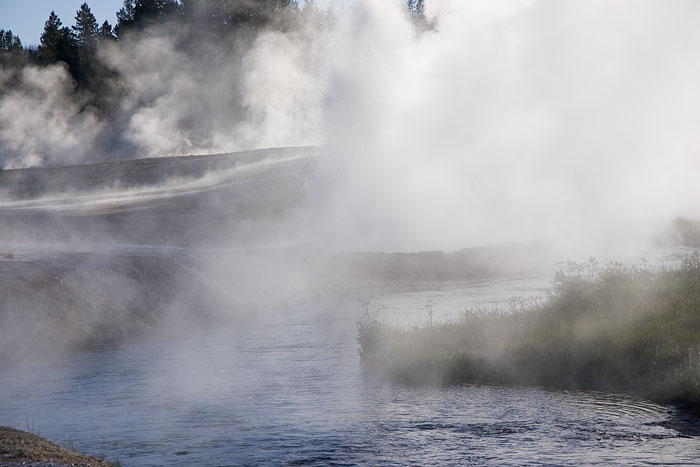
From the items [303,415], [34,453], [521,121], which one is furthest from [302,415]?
[521,121]

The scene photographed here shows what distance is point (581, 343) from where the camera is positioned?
51.6 ft

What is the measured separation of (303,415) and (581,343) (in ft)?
16.6

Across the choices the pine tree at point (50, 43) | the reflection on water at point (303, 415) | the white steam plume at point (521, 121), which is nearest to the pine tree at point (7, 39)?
the pine tree at point (50, 43)

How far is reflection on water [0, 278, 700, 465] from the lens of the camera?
1165 cm

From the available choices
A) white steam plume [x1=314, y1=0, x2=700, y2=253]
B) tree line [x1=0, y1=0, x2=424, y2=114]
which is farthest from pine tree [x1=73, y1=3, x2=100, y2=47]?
white steam plume [x1=314, y1=0, x2=700, y2=253]

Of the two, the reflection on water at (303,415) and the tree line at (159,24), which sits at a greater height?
the tree line at (159,24)

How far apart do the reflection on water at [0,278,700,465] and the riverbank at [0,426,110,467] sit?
102 centimetres

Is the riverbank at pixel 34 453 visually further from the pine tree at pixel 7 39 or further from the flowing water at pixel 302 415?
the pine tree at pixel 7 39

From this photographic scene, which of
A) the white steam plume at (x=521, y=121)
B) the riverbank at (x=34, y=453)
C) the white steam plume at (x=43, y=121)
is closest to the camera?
the riverbank at (x=34, y=453)

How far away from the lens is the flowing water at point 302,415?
1165cm

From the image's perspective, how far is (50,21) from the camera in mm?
95562

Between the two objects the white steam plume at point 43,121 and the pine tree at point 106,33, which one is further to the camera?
the pine tree at point 106,33

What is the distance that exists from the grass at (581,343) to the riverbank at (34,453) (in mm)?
6960

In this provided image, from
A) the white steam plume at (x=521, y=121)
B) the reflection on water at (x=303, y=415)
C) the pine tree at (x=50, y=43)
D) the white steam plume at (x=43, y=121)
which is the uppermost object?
the pine tree at (x=50, y=43)
